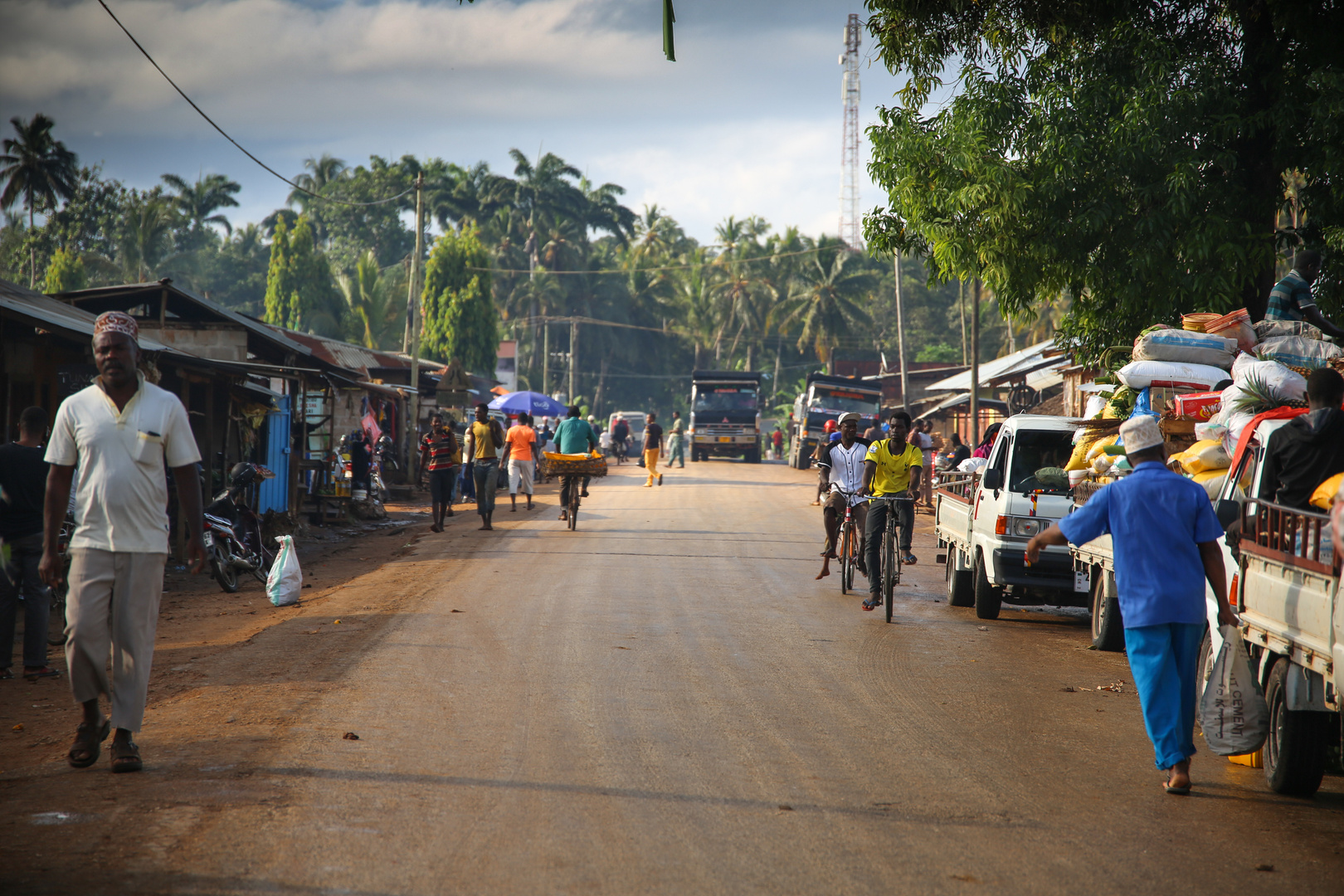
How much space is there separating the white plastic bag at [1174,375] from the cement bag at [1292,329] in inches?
25.3

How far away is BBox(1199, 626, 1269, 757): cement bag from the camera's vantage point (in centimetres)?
545

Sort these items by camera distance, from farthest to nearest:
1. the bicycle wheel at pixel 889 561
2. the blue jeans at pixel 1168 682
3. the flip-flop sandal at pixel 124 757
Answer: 1. the bicycle wheel at pixel 889 561
2. the blue jeans at pixel 1168 682
3. the flip-flop sandal at pixel 124 757

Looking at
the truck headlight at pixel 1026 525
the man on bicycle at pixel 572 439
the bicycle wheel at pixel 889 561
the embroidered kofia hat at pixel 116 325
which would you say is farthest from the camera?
the man on bicycle at pixel 572 439

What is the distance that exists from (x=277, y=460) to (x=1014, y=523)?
46.1ft

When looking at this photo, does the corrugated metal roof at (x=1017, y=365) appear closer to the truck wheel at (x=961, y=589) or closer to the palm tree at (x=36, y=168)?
the truck wheel at (x=961, y=589)

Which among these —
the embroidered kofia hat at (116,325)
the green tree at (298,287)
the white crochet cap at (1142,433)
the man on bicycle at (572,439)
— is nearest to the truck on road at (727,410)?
the green tree at (298,287)

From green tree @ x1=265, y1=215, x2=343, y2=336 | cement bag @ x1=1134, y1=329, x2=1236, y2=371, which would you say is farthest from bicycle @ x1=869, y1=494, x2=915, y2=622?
green tree @ x1=265, y1=215, x2=343, y2=336

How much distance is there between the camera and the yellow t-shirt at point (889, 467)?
11797mm

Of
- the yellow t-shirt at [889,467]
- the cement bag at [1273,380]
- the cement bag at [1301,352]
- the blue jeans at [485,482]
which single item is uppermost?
the cement bag at [1301,352]

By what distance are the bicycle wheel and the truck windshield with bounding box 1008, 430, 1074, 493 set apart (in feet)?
3.99

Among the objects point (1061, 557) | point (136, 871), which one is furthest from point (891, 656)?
point (136, 871)

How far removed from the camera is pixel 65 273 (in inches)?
2120

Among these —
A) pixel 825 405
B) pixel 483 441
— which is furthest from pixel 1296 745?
pixel 825 405

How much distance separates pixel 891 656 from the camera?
29.7ft
